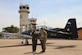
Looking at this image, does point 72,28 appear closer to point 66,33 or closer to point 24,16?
point 66,33

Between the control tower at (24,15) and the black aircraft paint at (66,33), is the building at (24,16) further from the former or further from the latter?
the black aircraft paint at (66,33)

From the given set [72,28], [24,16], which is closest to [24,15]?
[24,16]

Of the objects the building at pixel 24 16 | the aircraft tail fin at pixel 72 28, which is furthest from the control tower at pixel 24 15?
the aircraft tail fin at pixel 72 28

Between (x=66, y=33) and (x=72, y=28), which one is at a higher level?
(x=72, y=28)

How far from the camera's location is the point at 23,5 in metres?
80.6

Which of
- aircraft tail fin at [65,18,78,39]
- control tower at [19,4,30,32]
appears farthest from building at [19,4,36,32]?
aircraft tail fin at [65,18,78,39]

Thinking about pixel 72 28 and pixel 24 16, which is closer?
pixel 72 28

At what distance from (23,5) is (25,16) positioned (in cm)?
613

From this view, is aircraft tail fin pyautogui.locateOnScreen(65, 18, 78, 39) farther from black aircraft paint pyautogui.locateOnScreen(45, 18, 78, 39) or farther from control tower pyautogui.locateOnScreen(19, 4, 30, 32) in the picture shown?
control tower pyautogui.locateOnScreen(19, 4, 30, 32)

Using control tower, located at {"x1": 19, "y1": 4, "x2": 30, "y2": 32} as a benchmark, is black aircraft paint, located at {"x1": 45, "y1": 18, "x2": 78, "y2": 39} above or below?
below

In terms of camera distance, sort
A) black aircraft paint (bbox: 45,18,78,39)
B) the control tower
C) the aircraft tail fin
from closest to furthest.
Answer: the aircraft tail fin < black aircraft paint (bbox: 45,18,78,39) < the control tower

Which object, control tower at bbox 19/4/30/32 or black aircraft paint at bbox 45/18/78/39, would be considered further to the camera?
control tower at bbox 19/4/30/32

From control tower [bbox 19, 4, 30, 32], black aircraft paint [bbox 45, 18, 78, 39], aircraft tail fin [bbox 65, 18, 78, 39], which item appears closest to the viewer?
aircraft tail fin [bbox 65, 18, 78, 39]

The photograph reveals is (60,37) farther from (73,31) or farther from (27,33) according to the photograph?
(27,33)
